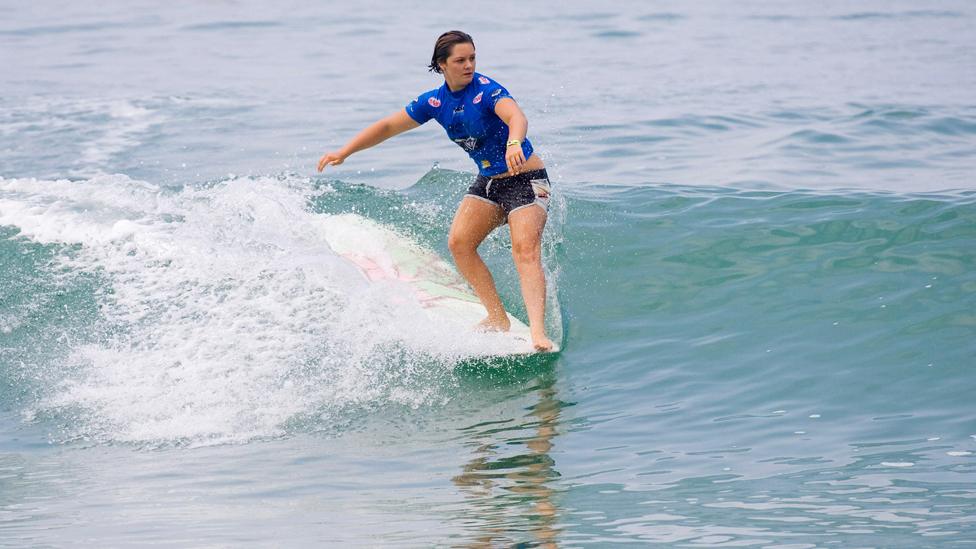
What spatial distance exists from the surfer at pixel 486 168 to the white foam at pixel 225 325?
0.41 m

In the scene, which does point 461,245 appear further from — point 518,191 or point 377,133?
point 377,133

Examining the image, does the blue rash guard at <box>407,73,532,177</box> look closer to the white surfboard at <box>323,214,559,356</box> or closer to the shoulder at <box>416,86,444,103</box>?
the shoulder at <box>416,86,444,103</box>

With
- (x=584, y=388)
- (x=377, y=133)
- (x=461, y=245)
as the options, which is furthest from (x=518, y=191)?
(x=584, y=388)

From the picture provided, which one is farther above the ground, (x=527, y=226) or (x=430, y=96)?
(x=430, y=96)

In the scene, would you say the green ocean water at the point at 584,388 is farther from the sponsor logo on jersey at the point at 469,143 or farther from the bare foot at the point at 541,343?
the sponsor logo on jersey at the point at 469,143

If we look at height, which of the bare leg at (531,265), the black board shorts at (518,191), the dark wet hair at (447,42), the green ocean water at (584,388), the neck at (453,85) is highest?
the dark wet hair at (447,42)

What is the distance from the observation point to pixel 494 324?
7125 millimetres

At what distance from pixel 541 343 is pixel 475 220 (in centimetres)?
88

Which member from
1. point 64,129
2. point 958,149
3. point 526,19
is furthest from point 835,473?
point 526,19

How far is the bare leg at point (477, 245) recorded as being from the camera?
699cm

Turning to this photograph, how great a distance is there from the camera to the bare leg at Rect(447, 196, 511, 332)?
699 cm

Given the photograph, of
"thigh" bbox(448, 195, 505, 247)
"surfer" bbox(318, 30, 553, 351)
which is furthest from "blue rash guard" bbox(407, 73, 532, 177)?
"thigh" bbox(448, 195, 505, 247)

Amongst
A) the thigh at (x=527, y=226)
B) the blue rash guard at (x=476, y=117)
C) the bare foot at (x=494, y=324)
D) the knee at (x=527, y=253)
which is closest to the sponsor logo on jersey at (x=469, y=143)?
the blue rash guard at (x=476, y=117)

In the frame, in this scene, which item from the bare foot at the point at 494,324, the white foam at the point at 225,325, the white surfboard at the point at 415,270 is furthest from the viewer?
the white surfboard at the point at 415,270
